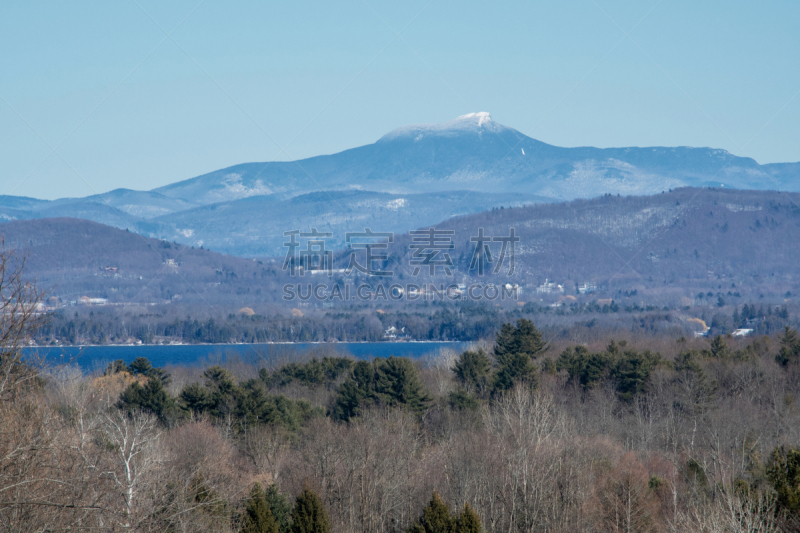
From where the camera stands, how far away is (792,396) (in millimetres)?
54531

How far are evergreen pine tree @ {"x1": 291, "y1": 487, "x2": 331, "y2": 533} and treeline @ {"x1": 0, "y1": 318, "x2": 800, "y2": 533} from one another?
0.15 ft

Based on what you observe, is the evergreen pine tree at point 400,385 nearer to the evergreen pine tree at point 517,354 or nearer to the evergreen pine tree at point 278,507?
the evergreen pine tree at point 517,354

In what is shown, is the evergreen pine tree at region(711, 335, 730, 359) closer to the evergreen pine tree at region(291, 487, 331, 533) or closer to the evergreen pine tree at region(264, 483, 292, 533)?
the evergreen pine tree at region(264, 483, 292, 533)

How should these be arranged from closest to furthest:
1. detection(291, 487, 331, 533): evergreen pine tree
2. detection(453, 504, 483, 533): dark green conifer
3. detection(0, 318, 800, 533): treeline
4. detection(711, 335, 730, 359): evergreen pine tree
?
detection(0, 318, 800, 533): treeline, detection(453, 504, 483, 533): dark green conifer, detection(291, 487, 331, 533): evergreen pine tree, detection(711, 335, 730, 359): evergreen pine tree

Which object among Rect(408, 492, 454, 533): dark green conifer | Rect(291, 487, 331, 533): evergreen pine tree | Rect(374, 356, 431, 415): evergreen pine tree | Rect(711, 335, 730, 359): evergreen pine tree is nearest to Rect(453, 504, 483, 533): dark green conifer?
Rect(408, 492, 454, 533): dark green conifer

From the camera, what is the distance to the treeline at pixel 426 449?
1617 centimetres

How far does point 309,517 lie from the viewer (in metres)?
24.3

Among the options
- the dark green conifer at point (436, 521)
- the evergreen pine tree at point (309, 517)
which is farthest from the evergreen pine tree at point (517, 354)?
the dark green conifer at point (436, 521)

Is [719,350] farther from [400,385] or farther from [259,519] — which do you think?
[259,519]

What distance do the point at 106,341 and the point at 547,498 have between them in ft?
581

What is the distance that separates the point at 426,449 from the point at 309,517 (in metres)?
17.6

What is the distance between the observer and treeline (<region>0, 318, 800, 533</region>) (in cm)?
1617

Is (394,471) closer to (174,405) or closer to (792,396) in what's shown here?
(174,405)

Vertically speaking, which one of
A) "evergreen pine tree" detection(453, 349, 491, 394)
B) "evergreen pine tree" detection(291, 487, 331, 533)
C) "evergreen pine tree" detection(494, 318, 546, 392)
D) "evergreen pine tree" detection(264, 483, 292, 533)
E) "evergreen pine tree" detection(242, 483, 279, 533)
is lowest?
"evergreen pine tree" detection(453, 349, 491, 394)
